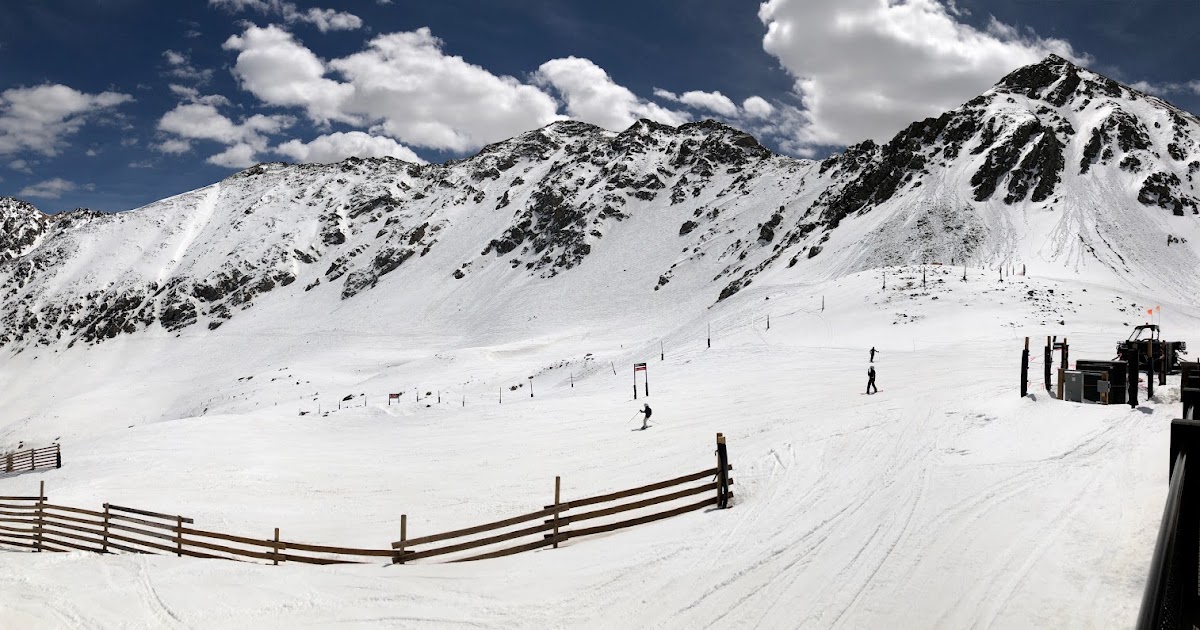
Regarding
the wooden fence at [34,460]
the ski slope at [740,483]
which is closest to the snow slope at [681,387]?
the ski slope at [740,483]

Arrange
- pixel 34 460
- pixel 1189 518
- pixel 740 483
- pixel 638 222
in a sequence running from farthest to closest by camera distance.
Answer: pixel 638 222, pixel 34 460, pixel 740 483, pixel 1189 518

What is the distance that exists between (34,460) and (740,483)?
125ft

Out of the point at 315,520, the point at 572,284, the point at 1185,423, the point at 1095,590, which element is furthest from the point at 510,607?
the point at 572,284

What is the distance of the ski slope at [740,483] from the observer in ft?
34.8

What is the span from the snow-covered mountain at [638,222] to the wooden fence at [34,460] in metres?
57.1

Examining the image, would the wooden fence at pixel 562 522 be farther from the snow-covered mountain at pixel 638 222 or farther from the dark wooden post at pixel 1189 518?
the snow-covered mountain at pixel 638 222

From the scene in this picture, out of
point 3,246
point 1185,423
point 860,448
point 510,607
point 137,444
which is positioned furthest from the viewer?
point 3,246

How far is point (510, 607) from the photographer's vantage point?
11305 millimetres

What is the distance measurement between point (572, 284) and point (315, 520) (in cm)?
7690

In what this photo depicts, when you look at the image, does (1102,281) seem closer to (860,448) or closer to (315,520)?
(860,448)

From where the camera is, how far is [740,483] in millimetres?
16312

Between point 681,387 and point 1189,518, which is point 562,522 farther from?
point 681,387

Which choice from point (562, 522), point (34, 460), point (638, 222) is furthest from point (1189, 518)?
point (638, 222)

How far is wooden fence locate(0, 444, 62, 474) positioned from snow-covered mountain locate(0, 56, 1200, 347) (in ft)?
187
